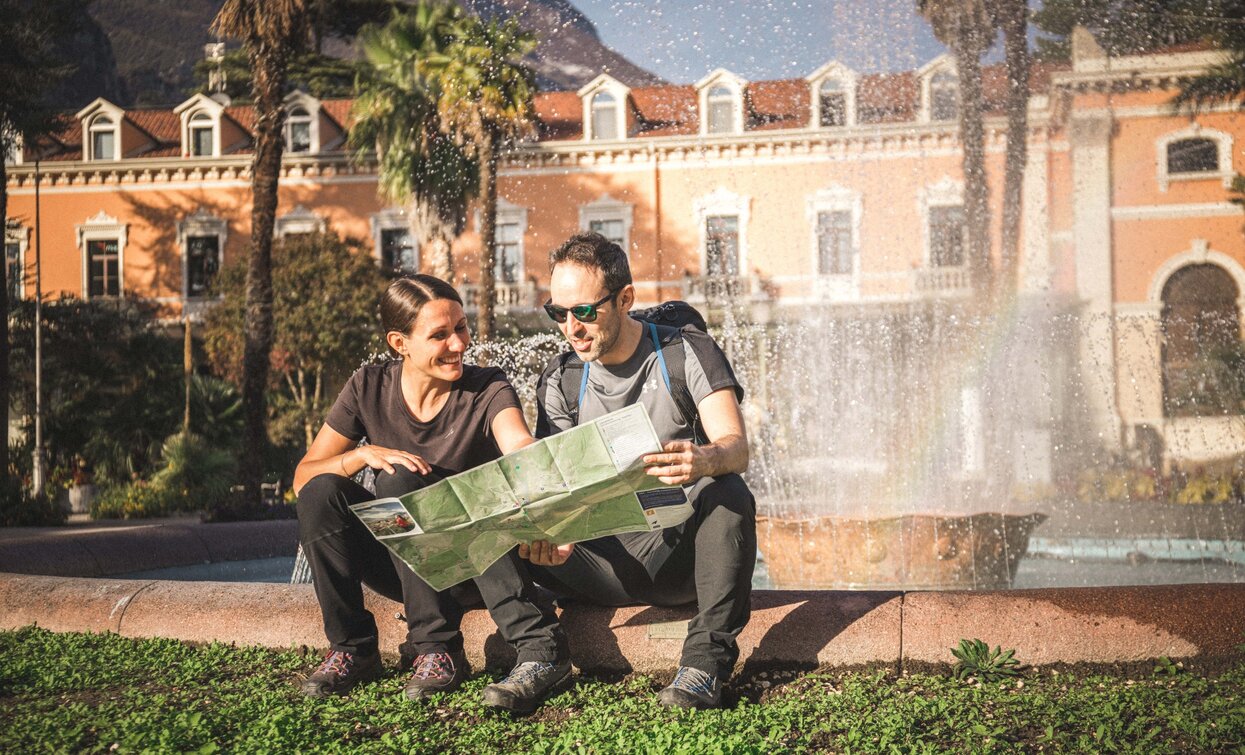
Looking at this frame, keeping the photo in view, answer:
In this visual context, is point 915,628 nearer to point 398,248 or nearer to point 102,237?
point 398,248

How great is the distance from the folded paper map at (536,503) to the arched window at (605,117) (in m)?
26.1

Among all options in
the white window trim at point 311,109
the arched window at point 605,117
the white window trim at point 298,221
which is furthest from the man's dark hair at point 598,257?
the white window trim at point 311,109

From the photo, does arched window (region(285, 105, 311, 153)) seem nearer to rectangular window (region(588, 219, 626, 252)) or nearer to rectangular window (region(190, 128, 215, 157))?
rectangular window (region(190, 128, 215, 157))

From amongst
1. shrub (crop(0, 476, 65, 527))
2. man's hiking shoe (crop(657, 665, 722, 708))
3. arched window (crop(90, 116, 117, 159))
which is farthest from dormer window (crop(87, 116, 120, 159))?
man's hiking shoe (crop(657, 665, 722, 708))

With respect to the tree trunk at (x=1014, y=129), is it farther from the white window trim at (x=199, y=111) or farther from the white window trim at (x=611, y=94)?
the white window trim at (x=199, y=111)

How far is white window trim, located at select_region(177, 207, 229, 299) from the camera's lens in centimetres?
2962

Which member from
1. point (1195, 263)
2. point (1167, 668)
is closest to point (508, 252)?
point (1195, 263)

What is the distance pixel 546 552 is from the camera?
2949mm

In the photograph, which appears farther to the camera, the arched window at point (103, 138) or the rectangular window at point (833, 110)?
the arched window at point (103, 138)

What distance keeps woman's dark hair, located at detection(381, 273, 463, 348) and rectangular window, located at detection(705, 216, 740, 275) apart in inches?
975

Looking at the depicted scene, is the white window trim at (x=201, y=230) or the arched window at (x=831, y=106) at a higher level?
the arched window at (x=831, y=106)

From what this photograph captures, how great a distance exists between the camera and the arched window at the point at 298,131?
29.2 m

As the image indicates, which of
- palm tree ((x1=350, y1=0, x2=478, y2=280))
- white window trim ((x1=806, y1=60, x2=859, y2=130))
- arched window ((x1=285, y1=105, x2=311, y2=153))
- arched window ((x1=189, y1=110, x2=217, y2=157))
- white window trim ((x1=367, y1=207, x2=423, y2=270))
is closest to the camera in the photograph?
white window trim ((x1=806, y1=60, x2=859, y2=130))

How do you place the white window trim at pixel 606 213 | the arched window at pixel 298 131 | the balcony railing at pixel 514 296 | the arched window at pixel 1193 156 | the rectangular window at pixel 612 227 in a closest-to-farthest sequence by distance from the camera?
the arched window at pixel 1193 156 < the balcony railing at pixel 514 296 < the white window trim at pixel 606 213 < the rectangular window at pixel 612 227 < the arched window at pixel 298 131
